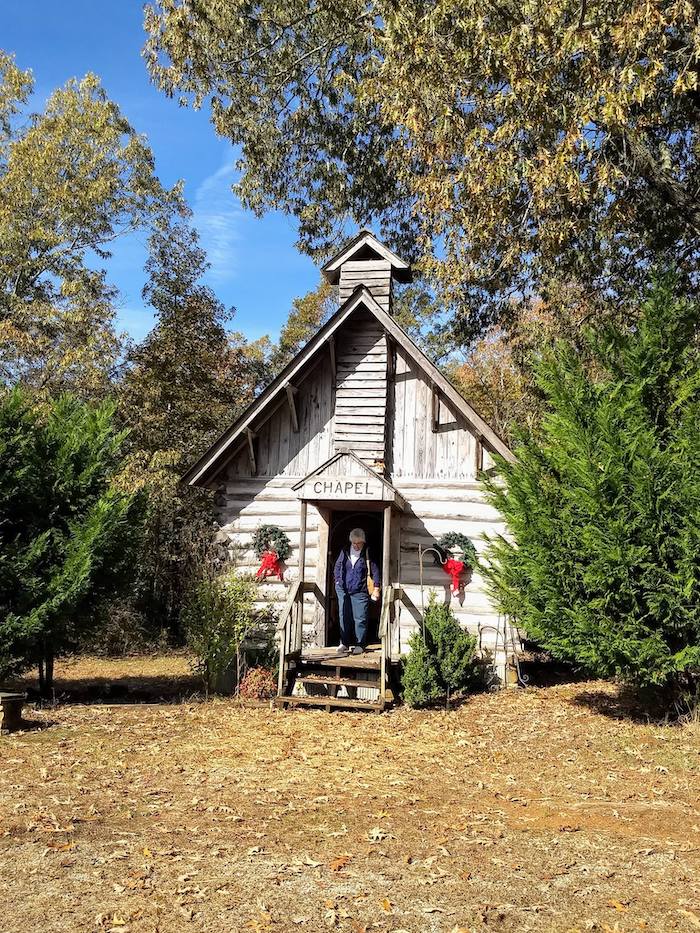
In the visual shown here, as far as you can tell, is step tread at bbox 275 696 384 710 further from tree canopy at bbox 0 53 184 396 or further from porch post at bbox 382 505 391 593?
tree canopy at bbox 0 53 184 396

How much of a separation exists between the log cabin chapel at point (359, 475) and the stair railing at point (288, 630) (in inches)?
1.5

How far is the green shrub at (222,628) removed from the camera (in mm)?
13062

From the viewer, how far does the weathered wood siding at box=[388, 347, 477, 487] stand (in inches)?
543

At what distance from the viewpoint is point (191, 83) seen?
1694 centimetres

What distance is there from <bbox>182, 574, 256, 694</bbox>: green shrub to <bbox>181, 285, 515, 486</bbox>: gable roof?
2.20 m

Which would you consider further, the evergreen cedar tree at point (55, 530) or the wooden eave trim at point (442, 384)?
the wooden eave trim at point (442, 384)

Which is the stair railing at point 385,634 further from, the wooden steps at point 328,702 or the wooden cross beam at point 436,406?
the wooden cross beam at point 436,406

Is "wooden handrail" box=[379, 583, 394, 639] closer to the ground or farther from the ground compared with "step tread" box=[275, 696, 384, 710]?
farther from the ground

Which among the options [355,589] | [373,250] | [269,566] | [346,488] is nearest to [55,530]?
[269,566]

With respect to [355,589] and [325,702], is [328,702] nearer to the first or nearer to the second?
[325,702]

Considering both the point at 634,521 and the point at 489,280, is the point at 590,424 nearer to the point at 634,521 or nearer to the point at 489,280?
the point at 634,521

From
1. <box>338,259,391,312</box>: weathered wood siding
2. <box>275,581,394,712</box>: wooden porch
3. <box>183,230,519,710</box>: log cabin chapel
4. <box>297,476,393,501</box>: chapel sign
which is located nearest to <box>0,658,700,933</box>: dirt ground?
<box>275,581,394,712</box>: wooden porch

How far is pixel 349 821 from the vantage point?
22.8 feet

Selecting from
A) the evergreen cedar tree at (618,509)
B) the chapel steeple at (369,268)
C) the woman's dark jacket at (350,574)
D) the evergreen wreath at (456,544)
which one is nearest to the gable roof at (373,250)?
the chapel steeple at (369,268)
